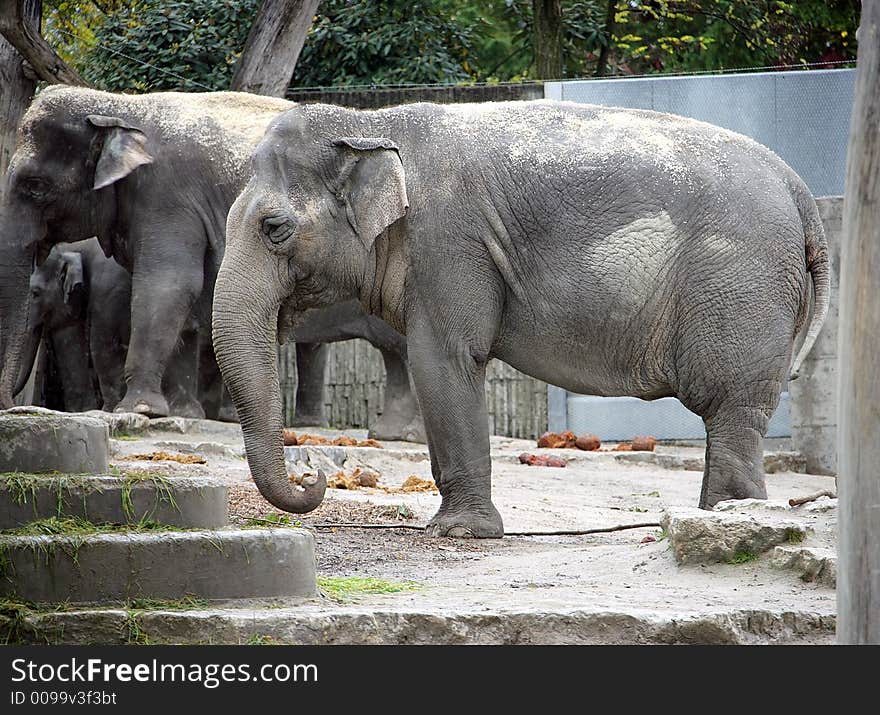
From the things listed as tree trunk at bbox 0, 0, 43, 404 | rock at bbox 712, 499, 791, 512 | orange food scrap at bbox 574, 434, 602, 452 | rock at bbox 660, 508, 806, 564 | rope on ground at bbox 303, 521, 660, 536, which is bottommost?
rope on ground at bbox 303, 521, 660, 536

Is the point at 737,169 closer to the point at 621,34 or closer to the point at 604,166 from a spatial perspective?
the point at 604,166

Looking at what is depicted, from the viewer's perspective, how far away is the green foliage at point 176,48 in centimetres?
1808

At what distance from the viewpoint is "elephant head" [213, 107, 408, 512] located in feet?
25.3

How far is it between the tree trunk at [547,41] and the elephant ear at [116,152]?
349 inches

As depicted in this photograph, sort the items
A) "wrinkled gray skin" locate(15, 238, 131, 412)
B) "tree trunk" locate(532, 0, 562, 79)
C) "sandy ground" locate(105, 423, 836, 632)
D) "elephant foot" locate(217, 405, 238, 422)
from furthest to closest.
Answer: "tree trunk" locate(532, 0, 562, 79) → "elephant foot" locate(217, 405, 238, 422) → "wrinkled gray skin" locate(15, 238, 131, 412) → "sandy ground" locate(105, 423, 836, 632)

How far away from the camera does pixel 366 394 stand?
15938mm

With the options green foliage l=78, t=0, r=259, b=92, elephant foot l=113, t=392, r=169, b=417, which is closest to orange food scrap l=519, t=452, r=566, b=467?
elephant foot l=113, t=392, r=169, b=417

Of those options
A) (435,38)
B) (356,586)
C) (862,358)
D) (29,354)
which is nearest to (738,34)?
(435,38)

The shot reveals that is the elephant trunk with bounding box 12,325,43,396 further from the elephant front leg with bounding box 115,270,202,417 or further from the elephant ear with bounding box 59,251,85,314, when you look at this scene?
the elephant front leg with bounding box 115,270,202,417

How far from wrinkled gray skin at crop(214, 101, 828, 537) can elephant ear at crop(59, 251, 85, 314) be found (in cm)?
614

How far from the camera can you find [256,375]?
297 inches

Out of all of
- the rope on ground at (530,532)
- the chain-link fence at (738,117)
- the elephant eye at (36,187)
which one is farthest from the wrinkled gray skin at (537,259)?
the chain-link fence at (738,117)

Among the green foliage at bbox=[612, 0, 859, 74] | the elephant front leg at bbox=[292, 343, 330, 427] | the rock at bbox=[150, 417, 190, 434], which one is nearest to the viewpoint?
the rock at bbox=[150, 417, 190, 434]

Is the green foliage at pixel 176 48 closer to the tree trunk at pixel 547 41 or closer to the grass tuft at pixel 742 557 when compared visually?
the tree trunk at pixel 547 41
